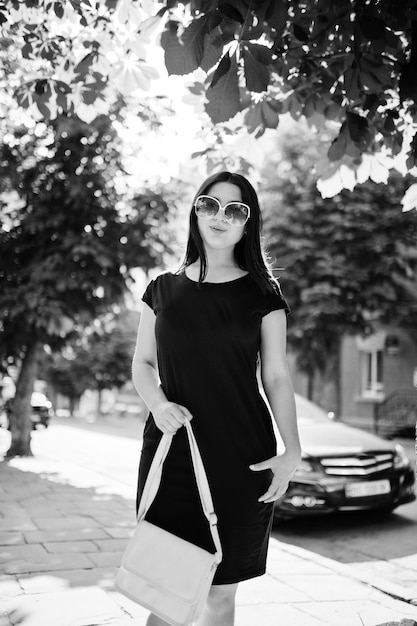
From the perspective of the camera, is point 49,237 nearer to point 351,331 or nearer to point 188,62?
point 188,62

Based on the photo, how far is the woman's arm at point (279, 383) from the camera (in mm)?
2344

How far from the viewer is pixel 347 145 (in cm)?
370

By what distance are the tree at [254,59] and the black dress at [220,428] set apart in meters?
0.99

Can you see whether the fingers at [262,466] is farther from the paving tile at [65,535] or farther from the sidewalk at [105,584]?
the paving tile at [65,535]

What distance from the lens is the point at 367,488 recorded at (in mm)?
6961

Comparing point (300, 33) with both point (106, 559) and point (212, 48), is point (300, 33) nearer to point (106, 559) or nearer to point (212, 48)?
point (212, 48)

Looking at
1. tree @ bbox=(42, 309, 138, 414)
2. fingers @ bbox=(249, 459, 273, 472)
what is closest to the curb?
fingers @ bbox=(249, 459, 273, 472)

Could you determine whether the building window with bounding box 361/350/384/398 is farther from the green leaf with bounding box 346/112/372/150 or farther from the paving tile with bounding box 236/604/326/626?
the green leaf with bounding box 346/112/372/150

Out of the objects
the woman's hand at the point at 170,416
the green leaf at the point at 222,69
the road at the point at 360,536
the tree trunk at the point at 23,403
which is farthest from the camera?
the tree trunk at the point at 23,403

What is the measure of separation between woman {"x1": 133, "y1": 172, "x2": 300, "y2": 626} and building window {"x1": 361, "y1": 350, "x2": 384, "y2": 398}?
71.7 feet

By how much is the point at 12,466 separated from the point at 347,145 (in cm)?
870

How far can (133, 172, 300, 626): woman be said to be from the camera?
7.52ft

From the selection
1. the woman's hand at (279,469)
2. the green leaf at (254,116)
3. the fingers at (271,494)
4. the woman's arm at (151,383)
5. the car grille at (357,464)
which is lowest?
the car grille at (357,464)

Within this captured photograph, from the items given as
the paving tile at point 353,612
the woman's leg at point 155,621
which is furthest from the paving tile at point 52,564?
the woman's leg at point 155,621
